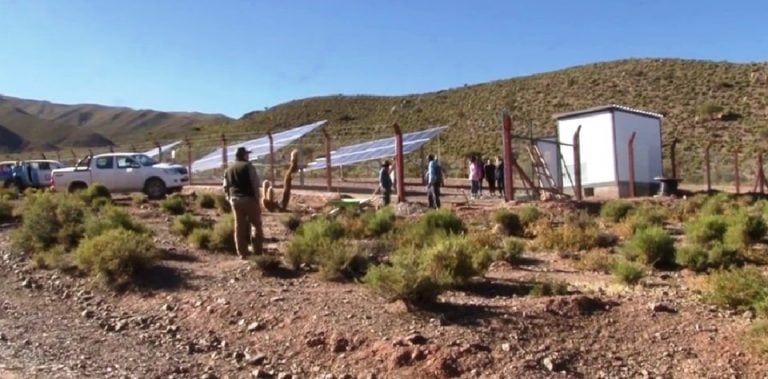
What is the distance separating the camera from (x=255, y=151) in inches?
1438

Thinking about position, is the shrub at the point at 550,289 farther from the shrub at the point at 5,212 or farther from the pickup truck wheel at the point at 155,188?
the pickup truck wheel at the point at 155,188

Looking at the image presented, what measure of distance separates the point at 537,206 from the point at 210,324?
42.0 ft

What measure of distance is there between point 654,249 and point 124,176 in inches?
813

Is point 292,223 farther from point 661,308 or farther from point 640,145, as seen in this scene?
point 640,145

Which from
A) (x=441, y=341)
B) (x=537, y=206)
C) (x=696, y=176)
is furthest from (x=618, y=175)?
(x=441, y=341)

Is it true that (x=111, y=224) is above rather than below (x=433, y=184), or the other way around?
below

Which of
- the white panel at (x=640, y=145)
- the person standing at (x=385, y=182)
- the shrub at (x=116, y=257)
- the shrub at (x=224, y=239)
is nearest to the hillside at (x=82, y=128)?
the white panel at (x=640, y=145)

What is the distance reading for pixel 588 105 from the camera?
6450 centimetres

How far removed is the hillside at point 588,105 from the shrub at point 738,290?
132ft

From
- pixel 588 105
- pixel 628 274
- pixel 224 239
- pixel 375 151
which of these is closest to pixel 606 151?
pixel 375 151

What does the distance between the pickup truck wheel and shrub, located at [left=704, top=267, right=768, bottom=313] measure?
22931 millimetres

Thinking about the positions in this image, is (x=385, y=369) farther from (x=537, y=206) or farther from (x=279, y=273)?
(x=537, y=206)

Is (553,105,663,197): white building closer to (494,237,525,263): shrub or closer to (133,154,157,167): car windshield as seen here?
(133,154,157,167): car windshield

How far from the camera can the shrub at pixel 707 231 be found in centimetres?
1673
